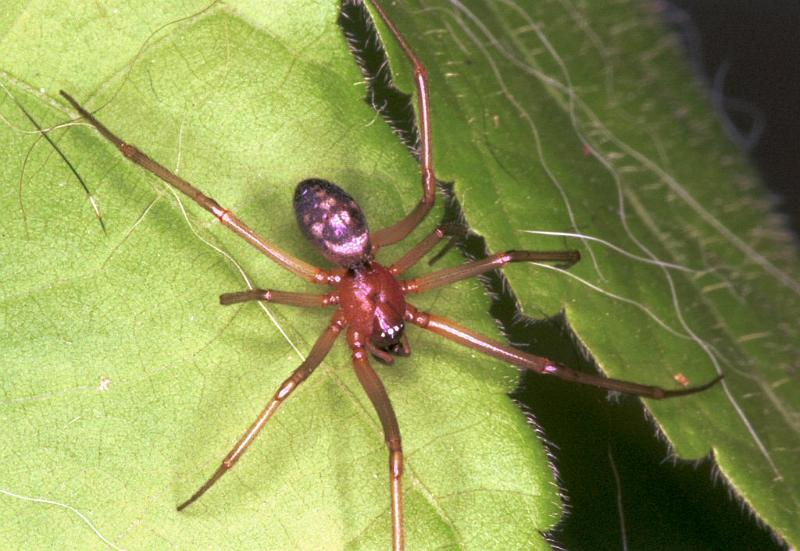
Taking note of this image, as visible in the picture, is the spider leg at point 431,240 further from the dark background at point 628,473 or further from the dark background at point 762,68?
the dark background at point 762,68

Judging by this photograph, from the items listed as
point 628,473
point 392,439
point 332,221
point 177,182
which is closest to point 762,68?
point 628,473

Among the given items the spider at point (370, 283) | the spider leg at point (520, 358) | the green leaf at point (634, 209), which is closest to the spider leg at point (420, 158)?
the spider at point (370, 283)

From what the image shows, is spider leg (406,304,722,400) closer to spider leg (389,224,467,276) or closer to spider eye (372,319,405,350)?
Result: spider eye (372,319,405,350)

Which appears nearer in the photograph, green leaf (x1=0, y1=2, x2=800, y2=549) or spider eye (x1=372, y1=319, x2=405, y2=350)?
green leaf (x1=0, y1=2, x2=800, y2=549)

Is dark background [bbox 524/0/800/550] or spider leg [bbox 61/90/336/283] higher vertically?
spider leg [bbox 61/90/336/283]

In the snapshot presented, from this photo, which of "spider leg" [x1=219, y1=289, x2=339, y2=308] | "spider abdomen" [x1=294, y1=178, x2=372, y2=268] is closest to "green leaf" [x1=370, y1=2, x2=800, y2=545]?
"spider abdomen" [x1=294, y1=178, x2=372, y2=268]
